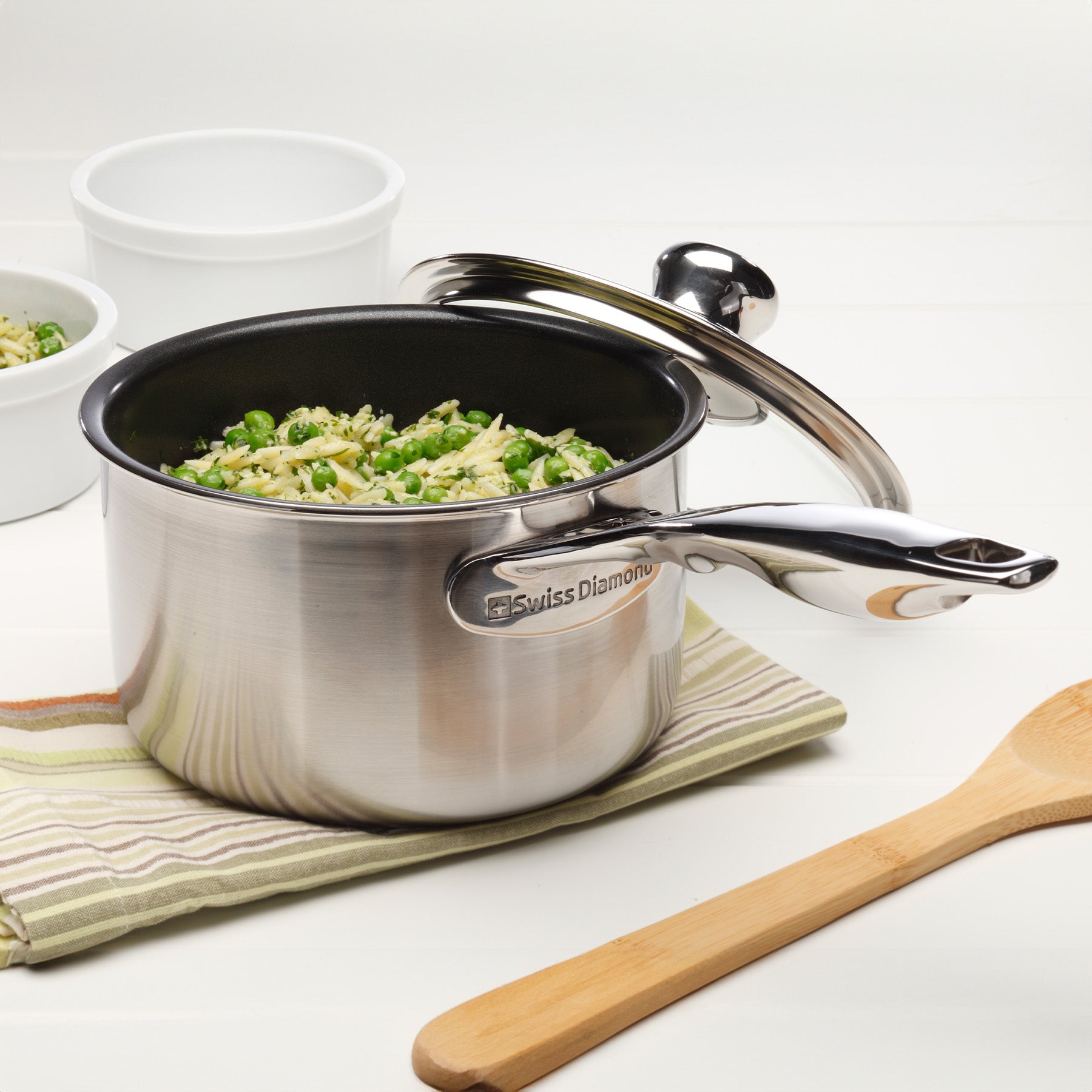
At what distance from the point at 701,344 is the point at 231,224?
1454 millimetres

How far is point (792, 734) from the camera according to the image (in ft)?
4.15

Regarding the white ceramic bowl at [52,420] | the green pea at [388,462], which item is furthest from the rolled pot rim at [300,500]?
the white ceramic bowl at [52,420]

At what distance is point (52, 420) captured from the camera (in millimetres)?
1779

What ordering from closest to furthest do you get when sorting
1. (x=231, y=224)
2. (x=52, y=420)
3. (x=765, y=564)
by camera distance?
1. (x=765, y=564)
2. (x=52, y=420)
3. (x=231, y=224)

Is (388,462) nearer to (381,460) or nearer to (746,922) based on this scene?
(381,460)

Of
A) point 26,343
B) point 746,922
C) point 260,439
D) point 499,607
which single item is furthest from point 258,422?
point 26,343

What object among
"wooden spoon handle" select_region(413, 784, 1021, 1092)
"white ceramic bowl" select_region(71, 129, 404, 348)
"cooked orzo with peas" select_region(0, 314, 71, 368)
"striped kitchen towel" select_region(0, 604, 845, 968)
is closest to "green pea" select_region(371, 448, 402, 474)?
"striped kitchen towel" select_region(0, 604, 845, 968)

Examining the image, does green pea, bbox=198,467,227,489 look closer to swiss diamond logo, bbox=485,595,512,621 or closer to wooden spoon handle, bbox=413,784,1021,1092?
swiss diamond logo, bbox=485,595,512,621

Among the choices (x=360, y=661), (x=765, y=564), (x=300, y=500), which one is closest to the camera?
(x=765, y=564)

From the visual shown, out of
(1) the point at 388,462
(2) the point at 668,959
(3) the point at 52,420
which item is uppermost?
(1) the point at 388,462

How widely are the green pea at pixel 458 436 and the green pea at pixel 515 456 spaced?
56 mm

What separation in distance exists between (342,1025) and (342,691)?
240 millimetres

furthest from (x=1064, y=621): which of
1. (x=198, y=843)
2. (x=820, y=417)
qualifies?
(x=198, y=843)

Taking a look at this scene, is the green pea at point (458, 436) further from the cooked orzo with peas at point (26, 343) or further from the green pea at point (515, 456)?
the cooked orzo with peas at point (26, 343)
